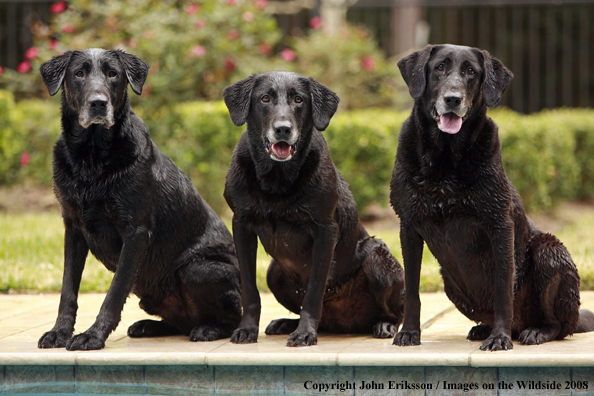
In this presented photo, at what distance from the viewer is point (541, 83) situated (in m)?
15.7

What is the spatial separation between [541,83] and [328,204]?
42.1 ft

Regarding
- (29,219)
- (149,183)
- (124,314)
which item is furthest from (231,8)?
(149,183)

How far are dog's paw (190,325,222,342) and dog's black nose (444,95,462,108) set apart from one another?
183 centimetres

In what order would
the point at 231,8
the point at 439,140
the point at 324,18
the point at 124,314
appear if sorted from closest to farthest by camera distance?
the point at 439,140
the point at 124,314
the point at 231,8
the point at 324,18

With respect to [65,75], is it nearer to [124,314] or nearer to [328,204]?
[328,204]

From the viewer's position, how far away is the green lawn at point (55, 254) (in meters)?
6.20

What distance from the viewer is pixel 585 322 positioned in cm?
438

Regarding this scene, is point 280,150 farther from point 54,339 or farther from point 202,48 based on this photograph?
point 202,48

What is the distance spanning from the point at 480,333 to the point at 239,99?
191 cm

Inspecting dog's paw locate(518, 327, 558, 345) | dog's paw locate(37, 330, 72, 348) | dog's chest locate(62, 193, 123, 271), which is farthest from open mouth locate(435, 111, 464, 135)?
dog's paw locate(37, 330, 72, 348)

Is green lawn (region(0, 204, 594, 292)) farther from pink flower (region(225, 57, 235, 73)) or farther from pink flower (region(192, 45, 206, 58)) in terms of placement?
pink flower (region(225, 57, 235, 73))

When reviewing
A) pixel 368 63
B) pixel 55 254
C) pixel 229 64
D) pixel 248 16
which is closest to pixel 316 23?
pixel 368 63

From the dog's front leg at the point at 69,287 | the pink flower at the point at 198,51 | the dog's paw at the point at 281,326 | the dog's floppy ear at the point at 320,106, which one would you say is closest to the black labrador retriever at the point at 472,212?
the dog's floppy ear at the point at 320,106

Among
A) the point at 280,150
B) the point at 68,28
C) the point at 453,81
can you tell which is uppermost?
the point at 68,28
